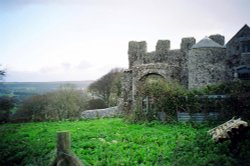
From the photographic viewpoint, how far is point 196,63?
1622cm

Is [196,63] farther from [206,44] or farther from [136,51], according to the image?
[136,51]

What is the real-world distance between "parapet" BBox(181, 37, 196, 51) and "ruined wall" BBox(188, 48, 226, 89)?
264 centimetres

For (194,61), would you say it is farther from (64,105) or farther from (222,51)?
(64,105)

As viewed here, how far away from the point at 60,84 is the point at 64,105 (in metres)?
4.64

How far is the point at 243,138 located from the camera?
242 inches

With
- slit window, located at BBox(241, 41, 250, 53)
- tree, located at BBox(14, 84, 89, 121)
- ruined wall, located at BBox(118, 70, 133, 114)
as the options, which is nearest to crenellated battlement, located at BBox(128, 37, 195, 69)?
ruined wall, located at BBox(118, 70, 133, 114)

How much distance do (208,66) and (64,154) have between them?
12.9 metres

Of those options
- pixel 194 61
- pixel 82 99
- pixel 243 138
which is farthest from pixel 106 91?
pixel 243 138

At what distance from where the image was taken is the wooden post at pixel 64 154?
3944 mm

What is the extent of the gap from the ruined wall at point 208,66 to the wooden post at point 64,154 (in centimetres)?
1269

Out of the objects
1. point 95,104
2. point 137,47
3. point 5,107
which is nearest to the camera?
point 5,107

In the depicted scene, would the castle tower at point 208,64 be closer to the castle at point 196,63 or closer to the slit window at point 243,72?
the castle at point 196,63

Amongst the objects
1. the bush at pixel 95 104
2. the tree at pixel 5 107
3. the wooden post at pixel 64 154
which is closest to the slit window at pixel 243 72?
the tree at pixel 5 107

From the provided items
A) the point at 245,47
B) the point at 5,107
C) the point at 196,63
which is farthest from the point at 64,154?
the point at 245,47
